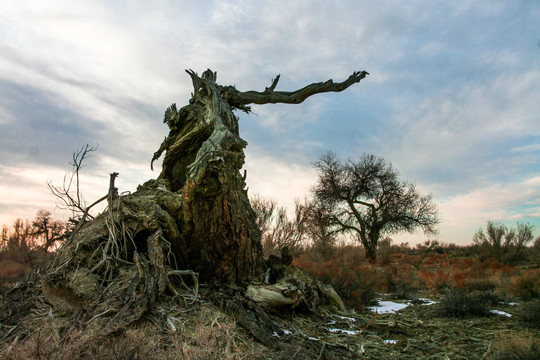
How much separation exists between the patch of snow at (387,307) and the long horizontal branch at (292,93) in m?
4.65

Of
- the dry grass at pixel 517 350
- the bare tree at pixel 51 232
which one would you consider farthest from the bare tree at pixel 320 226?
the dry grass at pixel 517 350

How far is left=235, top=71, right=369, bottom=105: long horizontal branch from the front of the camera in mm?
8034

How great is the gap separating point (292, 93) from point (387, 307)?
16.7 feet

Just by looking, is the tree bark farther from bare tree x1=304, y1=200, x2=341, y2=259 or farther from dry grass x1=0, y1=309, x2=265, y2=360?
bare tree x1=304, y1=200, x2=341, y2=259

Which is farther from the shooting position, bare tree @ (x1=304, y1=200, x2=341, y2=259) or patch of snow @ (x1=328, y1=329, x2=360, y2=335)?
bare tree @ (x1=304, y1=200, x2=341, y2=259)

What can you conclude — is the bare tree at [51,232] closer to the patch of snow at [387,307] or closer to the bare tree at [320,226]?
the patch of snow at [387,307]

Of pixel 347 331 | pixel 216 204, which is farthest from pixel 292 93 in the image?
pixel 347 331

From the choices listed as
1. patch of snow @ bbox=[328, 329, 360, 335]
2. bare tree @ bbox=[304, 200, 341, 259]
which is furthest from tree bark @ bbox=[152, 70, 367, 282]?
bare tree @ bbox=[304, 200, 341, 259]

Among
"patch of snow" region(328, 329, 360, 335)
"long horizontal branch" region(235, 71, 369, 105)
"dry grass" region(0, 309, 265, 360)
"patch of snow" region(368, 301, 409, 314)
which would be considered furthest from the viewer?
"long horizontal branch" region(235, 71, 369, 105)

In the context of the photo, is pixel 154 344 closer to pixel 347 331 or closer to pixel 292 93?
pixel 347 331

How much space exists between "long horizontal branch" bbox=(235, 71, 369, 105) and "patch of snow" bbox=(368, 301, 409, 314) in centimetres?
465

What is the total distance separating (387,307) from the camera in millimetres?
8125

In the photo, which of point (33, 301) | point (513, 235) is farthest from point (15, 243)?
point (513, 235)

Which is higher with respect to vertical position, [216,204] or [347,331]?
[216,204]
